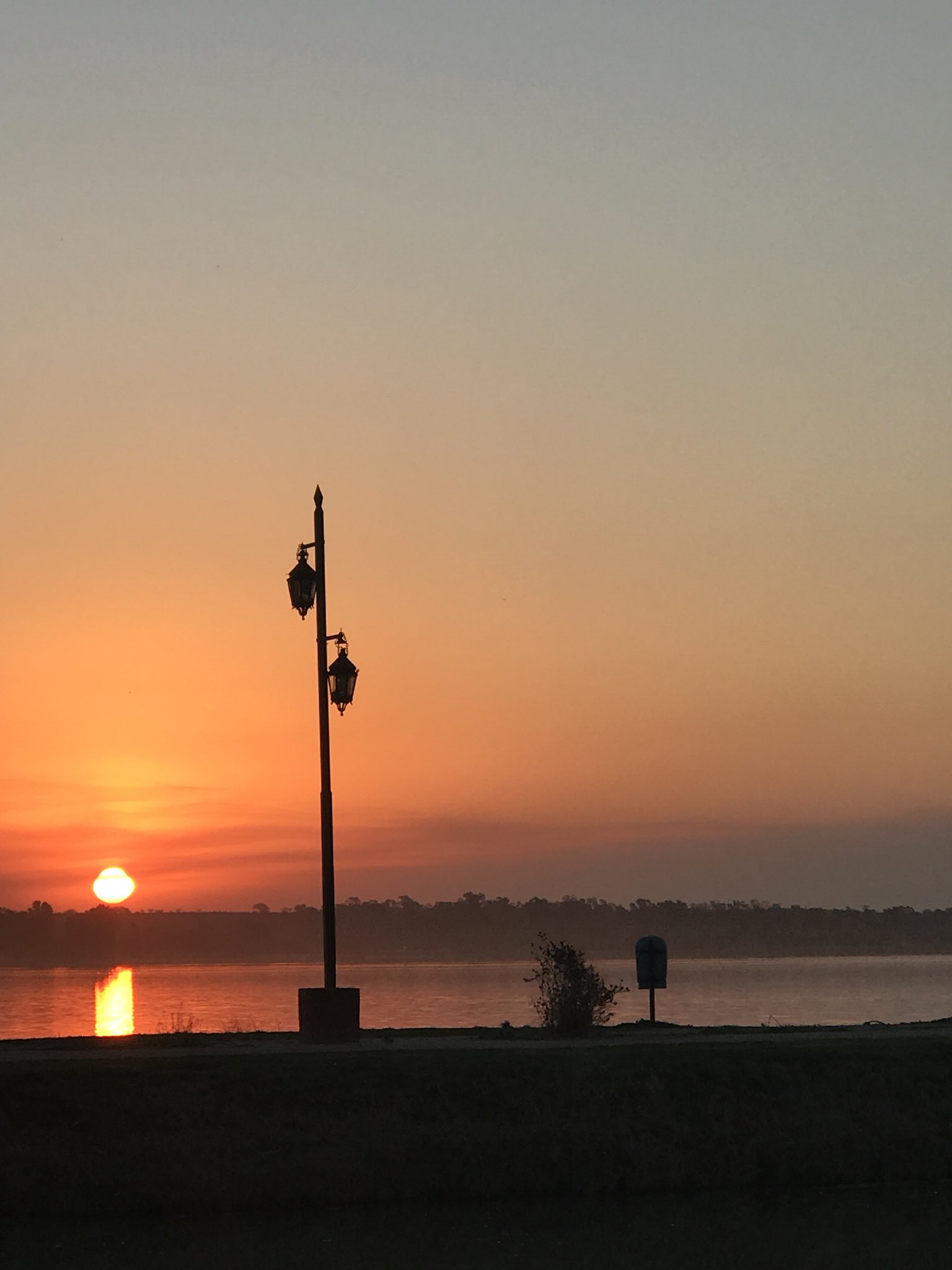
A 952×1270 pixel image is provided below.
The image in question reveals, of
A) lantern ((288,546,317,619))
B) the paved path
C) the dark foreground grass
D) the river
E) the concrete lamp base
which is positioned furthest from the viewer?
the river

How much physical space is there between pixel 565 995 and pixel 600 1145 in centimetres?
603

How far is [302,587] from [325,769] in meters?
2.78

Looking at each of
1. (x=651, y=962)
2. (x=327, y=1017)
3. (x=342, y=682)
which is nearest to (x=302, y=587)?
(x=342, y=682)

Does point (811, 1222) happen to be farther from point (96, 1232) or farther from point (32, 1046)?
point (32, 1046)

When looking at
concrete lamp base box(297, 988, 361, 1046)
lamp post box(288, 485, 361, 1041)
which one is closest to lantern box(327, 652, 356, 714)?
lamp post box(288, 485, 361, 1041)

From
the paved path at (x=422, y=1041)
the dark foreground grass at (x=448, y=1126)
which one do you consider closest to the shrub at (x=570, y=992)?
the paved path at (x=422, y=1041)

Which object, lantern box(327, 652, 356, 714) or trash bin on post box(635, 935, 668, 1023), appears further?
trash bin on post box(635, 935, 668, 1023)

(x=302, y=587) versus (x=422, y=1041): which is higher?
(x=302, y=587)

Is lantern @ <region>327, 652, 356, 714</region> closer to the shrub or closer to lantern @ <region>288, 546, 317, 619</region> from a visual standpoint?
lantern @ <region>288, 546, 317, 619</region>

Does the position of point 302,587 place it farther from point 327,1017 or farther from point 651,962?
point 651,962

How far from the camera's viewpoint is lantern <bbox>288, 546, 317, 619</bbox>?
2542 cm

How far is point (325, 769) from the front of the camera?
81.8ft

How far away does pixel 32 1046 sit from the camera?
2408 centimetres

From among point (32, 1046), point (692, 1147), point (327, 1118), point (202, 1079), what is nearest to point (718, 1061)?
point (692, 1147)
